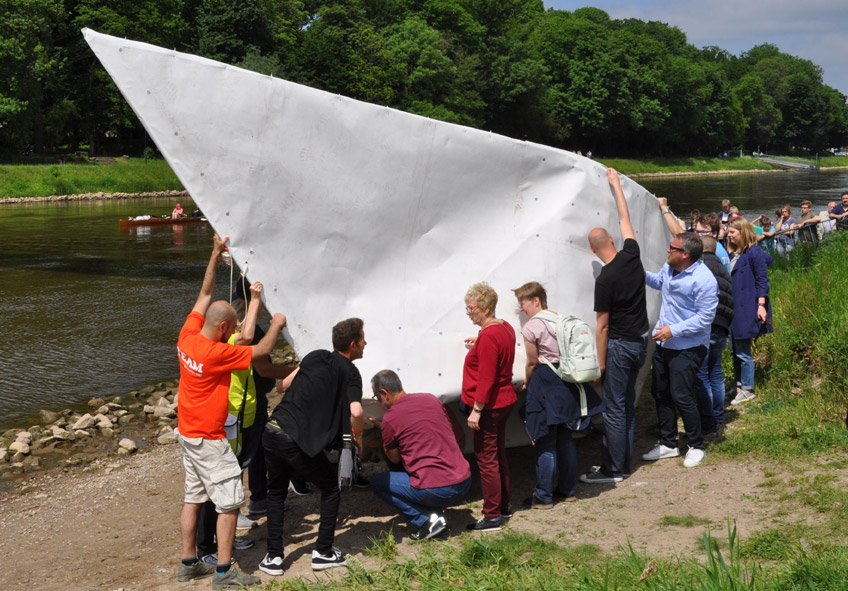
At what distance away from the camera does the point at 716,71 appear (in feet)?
383

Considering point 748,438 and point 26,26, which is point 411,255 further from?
point 26,26

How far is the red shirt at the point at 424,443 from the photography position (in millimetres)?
6066

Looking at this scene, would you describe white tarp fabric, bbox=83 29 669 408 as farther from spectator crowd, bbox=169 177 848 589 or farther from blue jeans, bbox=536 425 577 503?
blue jeans, bbox=536 425 577 503

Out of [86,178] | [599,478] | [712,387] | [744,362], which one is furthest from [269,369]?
[86,178]

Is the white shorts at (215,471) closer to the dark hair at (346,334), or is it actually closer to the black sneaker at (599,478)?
the dark hair at (346,334)

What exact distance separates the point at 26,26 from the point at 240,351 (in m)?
59.4

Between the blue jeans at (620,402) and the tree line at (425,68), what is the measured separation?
2152 inches

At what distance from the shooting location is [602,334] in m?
7.02

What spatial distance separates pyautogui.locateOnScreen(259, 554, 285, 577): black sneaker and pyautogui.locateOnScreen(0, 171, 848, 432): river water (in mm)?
7150

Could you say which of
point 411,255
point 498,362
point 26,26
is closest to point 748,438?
point 498,362

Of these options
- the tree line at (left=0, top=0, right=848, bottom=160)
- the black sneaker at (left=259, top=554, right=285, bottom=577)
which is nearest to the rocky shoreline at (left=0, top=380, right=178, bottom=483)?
the black sneaker at (left=259, top=554, right=285, bottom=577)

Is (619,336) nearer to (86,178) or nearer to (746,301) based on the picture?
(746,301)

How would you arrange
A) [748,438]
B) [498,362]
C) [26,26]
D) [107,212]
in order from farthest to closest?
Answer: 1. [26,26]
2. [107,212]
3. [748,438]
4. [498,362]

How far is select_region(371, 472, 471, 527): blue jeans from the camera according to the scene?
6066mm
